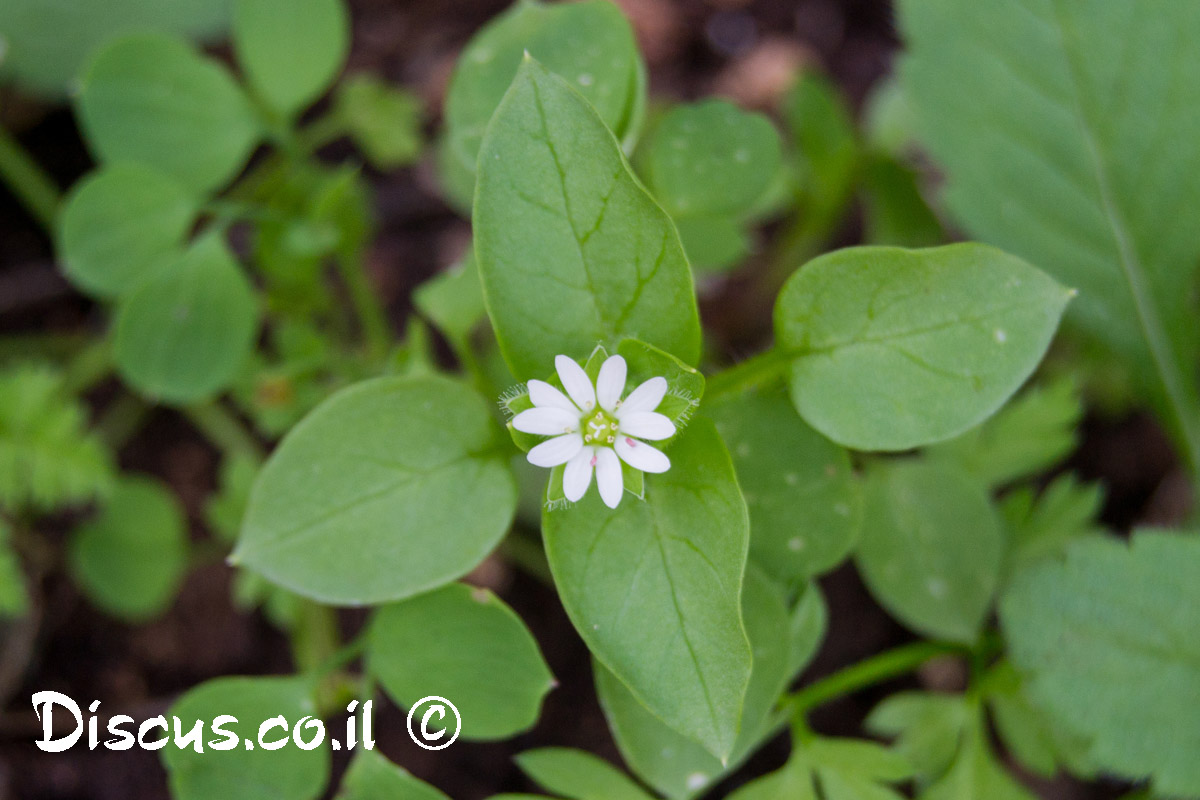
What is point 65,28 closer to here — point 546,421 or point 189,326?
point 189,326

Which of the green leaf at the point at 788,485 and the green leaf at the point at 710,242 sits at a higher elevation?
the green leaf at the point at 710,242

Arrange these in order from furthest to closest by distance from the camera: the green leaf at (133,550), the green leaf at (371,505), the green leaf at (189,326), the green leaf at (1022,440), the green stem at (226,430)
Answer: the green stem at (226,430)
the green leaf at (133,550)
the green leaf at (189,326)
the green leaf at (1022,440)
the green leaf at (371,505)

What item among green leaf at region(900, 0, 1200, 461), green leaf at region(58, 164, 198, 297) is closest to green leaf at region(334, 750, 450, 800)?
green leaf at region(58, 164, 198, 297)

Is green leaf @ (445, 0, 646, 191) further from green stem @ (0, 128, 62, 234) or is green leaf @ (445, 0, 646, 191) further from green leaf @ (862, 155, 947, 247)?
green stem @ (0, 128, 62, 234)

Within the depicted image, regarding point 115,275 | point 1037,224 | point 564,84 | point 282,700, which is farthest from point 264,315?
point 1037,224

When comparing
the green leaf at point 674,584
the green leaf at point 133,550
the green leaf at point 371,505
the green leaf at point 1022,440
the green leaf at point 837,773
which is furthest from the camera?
the green leaf at point 133,550

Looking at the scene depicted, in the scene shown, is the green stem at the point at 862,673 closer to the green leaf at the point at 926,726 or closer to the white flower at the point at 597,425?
the green leaf at the point at 926,726

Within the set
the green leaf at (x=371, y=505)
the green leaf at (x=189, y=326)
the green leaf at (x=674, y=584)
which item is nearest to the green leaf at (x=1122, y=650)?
the green leaf at (x=674, y=584)

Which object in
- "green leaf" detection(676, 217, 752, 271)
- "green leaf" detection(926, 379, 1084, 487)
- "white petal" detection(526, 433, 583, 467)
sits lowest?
"green leaf" detection(926, 379, 1084, 487)
